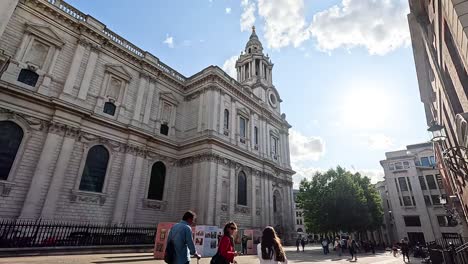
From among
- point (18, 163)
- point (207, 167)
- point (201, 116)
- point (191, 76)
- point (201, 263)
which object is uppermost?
point (191, 76)

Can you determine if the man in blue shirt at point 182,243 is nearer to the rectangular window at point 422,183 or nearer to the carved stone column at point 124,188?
the carved stone column at point 124,188

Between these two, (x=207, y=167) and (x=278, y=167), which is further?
(x=278, y=167)

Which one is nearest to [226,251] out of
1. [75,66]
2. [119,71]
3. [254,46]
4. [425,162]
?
[75,66]

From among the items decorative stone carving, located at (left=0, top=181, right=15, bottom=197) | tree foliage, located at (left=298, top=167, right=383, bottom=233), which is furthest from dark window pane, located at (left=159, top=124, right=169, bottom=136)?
tree foliage, located at (left=298, top=167, right=383, bottom=233)

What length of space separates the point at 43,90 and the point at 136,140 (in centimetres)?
715

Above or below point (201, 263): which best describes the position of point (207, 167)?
above

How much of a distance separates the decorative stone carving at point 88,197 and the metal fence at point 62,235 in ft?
5.04

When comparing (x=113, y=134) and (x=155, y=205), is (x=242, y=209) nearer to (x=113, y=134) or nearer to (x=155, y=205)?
(x=155, y=205)

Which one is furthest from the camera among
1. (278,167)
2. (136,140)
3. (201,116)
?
(278,167)

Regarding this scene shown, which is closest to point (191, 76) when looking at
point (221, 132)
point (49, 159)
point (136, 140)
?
point (221, 132)

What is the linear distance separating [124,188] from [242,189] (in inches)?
456

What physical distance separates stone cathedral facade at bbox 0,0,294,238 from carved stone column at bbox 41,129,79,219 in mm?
61

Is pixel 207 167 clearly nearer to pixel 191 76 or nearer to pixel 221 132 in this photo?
pixel 221 132

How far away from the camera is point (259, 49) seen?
4006cm
